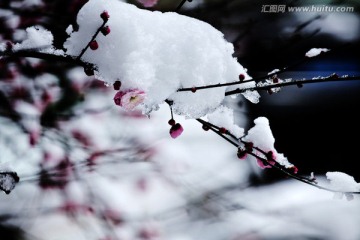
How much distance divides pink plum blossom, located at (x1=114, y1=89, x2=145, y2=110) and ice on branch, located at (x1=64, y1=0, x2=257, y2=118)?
21 millimetres

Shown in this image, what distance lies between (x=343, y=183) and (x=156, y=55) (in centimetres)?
124

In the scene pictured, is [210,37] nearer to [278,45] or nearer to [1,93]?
[278,45]

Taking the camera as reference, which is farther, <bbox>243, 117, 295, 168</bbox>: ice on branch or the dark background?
the dark background

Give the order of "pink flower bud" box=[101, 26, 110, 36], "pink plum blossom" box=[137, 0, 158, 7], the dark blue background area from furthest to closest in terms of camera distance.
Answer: the dark blue background area
"pink plum blossom" box=[137, 0, 158, 7]
"pink flower bud" box=[101, 26, 110, 36]

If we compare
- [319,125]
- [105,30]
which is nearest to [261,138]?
[105,30]

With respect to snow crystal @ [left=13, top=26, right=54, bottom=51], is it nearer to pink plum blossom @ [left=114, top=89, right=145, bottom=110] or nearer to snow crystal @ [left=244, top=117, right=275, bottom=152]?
pink plum blossom @ [left=114, top=89, right=145, bottom=110]

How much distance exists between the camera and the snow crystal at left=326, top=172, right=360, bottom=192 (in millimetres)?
1625

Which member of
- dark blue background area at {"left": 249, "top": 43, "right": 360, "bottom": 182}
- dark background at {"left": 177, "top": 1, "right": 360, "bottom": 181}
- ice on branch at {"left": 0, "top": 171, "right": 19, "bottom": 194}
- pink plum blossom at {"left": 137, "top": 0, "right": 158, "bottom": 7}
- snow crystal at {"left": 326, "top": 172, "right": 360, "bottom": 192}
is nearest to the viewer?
ice on branch at {"left": 0, "top": 171, "right": 19, "bottom": 194}

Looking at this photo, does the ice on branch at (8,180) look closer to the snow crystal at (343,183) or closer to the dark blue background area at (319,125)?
the snow crystal at (343,183)

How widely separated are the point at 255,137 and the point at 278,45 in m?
2.43

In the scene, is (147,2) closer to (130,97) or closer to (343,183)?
(130,97)

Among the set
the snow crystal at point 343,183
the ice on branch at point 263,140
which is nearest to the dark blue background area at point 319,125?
the snow crystal at point 343,183

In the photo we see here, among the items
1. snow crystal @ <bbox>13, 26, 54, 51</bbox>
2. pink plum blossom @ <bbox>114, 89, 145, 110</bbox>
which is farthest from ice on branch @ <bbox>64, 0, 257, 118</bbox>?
snow crystal @ <bbox>13, 26, 54, 51</bbox>

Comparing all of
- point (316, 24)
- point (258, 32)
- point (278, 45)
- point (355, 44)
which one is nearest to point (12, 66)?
point (258, 32)
